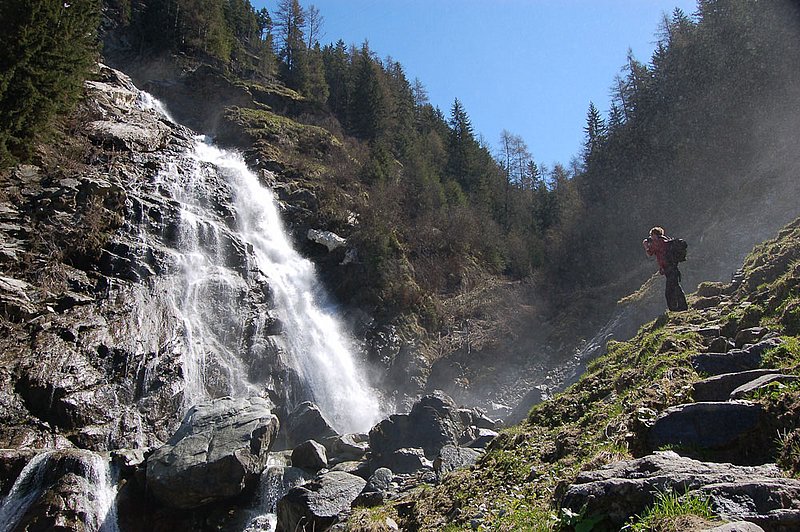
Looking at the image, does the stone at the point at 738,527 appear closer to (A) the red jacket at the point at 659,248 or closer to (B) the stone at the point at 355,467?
(A) the red jacket at the point at 659,248

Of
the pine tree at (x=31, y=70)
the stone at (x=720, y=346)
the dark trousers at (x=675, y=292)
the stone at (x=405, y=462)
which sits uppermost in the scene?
the pine tree at (x=31, y=70)

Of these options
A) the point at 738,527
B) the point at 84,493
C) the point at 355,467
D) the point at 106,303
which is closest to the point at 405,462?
the point at 355,467

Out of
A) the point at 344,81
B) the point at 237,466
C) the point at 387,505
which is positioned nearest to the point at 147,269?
Answer: the point at 237,466

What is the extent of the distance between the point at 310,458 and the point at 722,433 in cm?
1019

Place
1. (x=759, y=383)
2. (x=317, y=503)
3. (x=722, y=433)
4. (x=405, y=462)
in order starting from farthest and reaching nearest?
(x=405, y=462), (x=317, y=503), (x=759, y=383), (x=722, y=433)

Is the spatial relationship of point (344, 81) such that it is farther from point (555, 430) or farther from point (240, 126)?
point (555, 430)

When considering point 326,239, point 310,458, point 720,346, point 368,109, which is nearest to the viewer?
point 720,346

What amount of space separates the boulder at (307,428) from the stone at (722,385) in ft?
38.5

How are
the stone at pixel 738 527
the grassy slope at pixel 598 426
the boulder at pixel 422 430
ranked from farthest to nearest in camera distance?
the boulder at pixel 422 430
the grassy slope at pixel 598 426
the stone at pixel 738 527

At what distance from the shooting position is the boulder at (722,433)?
3.92 m

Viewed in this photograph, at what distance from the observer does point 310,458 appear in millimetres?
12430

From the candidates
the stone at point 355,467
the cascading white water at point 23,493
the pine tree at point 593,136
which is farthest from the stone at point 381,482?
the pine tree at point 593,136

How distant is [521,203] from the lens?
46.7 metres

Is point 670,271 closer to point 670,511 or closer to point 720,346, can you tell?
point 720,346
